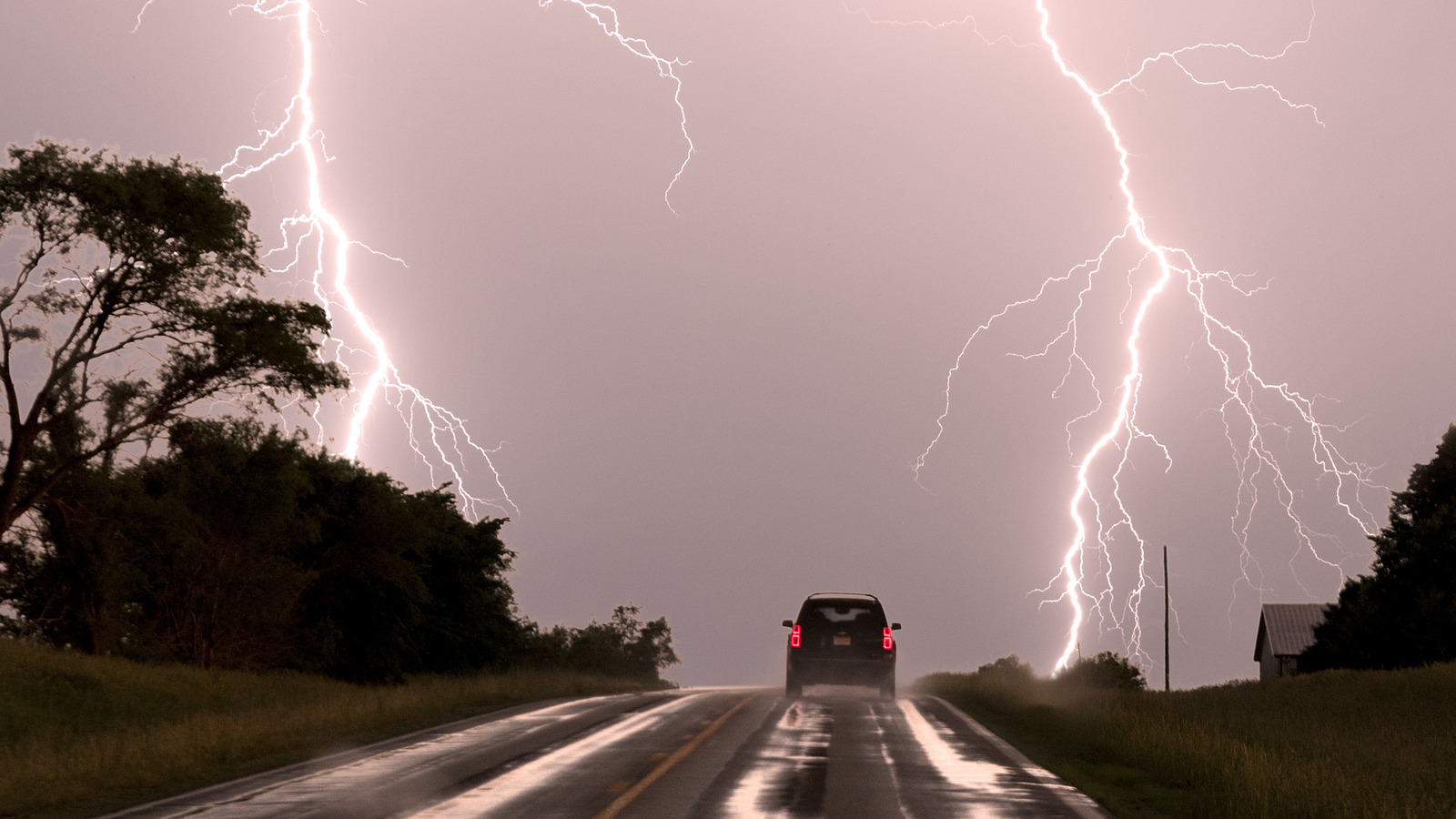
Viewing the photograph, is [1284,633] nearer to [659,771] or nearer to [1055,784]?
[1055,784]

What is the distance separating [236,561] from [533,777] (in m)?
26.2

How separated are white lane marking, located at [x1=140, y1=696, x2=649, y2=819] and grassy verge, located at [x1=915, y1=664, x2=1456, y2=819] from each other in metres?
6.54

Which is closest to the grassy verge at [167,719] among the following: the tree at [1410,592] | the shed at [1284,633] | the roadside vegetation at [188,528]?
the roadside vegetation at [188,528]

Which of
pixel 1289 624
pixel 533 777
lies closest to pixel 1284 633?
pixel 1289 624

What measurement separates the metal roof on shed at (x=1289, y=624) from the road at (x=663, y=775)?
63.0 metres

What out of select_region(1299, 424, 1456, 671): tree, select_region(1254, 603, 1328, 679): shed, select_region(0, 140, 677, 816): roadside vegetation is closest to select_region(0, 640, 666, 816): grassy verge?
select_region(0, 140, 677, 816): roadside vegetation

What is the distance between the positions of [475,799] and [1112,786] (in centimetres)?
604

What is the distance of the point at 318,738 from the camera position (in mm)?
17266

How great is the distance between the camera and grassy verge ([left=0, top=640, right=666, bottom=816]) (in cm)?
1267

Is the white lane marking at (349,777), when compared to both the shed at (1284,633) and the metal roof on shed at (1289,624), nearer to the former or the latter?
the shed at (1284,633)

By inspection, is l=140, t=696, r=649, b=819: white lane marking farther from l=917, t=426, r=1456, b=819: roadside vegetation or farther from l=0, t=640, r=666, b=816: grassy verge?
l=917, t=426, r=1456, b=819: roadside vegetation

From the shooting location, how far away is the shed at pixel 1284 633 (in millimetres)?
75562

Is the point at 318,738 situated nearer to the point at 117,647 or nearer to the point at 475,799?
the point at 475,799

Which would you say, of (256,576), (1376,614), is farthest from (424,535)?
(1376,614)
